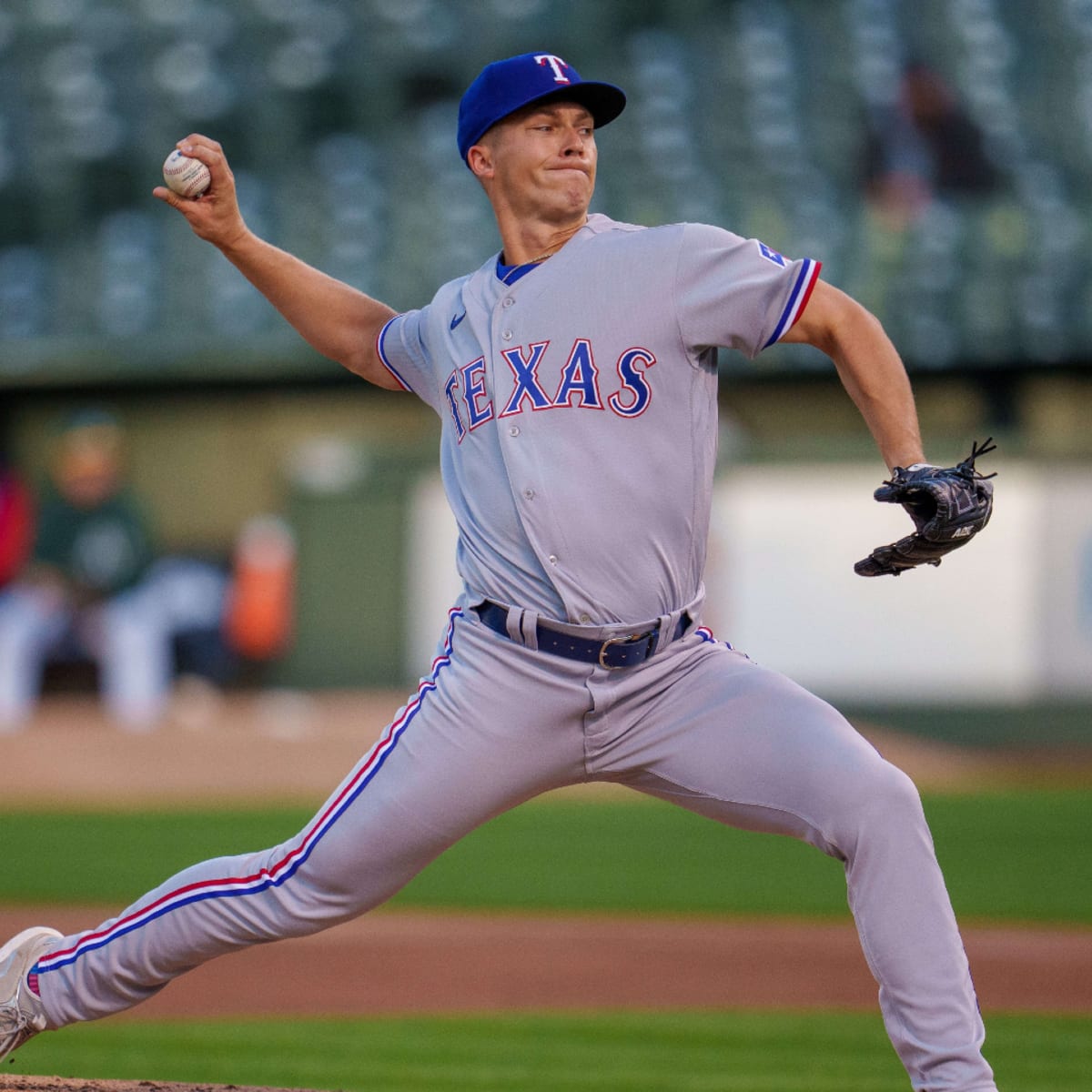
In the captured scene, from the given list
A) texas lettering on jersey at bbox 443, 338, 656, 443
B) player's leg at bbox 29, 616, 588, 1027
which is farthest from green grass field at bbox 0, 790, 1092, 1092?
texas lettering on jersey at bbox 443, 338, 656, 443

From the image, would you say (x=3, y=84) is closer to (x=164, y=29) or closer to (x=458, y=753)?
(x=164, y=29)

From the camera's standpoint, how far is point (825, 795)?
2.37 meters

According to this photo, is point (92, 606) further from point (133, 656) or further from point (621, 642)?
point (621, 642)

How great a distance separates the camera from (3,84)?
1627 cm

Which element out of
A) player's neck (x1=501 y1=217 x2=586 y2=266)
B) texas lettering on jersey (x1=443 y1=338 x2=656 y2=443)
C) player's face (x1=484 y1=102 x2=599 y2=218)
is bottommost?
texas lettering on jersey (x1=443 y1=338 x2=656 y2=443)

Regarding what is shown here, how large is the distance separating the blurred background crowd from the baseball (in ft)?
32.7

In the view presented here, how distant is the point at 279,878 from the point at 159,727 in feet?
31.0

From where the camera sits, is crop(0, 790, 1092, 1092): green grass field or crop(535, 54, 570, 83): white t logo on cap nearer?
crop(535, 54, 570, 83): white t logo on cap

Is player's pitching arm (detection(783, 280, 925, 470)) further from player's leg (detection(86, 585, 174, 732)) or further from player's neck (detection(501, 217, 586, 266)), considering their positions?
player's leg (detection(86, 585, 174, 732))

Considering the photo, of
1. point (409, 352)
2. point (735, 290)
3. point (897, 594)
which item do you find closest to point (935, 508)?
point (735, 290)

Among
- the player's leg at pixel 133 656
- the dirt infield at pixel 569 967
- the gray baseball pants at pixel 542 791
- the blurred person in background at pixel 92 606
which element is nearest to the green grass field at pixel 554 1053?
the dirt infield at pixel 569 967

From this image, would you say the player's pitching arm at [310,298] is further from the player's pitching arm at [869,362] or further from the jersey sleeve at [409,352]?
the player's pitching arm at [869,362]

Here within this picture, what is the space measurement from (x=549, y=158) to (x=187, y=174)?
2.04ft

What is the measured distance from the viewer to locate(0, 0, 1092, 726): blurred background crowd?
44.4ft
